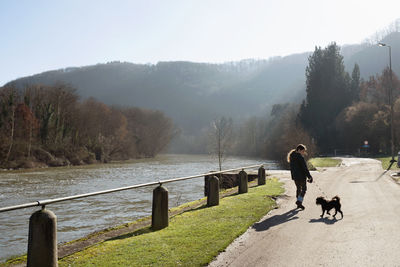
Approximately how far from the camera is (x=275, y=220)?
8.71 metres

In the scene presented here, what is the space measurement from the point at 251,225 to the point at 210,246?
2.18 meters

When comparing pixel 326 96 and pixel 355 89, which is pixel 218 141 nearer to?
pixel 326 96

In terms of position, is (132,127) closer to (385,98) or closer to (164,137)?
(164,137)

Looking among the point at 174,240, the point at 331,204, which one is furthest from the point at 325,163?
the point at 174,240

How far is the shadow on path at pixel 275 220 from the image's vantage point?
7937mm

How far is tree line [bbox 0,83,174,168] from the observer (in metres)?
50.8

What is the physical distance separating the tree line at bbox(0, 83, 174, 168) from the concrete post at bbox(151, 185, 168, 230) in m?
46.3

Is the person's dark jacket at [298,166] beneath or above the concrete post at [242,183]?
above

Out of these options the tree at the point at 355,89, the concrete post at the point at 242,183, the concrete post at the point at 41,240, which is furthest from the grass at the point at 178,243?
the tree at the point at 355,89

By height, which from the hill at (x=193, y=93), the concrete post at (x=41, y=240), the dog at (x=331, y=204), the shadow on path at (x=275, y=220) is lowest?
the shadow on path at (x=275, y=220)

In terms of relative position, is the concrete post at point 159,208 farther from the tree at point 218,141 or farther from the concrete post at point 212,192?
the tree at point 218,141

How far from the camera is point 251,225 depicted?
814 centimetres

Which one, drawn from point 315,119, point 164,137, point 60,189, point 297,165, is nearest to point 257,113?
point 164,137

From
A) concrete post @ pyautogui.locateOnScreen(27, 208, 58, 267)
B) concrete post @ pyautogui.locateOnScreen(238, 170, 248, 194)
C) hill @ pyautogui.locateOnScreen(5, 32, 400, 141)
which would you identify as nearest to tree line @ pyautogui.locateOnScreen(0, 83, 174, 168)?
concrete post @ pyautogui.locateOnScreen(238, 170, 248, 194)
